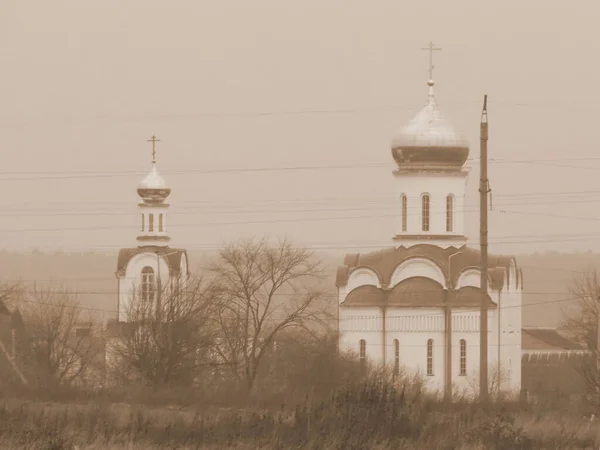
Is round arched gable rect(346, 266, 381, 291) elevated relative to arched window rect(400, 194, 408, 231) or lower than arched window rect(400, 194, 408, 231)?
lower

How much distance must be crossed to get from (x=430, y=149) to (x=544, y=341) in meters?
19.0

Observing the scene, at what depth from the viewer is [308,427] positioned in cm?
1870

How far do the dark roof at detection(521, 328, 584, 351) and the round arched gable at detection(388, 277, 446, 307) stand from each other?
14.5 meters

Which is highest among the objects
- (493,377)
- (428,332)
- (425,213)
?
(425,213)

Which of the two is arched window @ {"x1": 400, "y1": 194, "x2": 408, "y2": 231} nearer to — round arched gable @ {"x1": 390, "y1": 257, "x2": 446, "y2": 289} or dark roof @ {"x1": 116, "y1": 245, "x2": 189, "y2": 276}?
round arched gable @ {"x1": 390, "y1": 257, "x2": 446, "y2": 289}

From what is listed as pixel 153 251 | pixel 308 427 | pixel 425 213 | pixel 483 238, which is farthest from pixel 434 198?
pixel 308 427

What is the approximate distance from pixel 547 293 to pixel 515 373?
6202 cm

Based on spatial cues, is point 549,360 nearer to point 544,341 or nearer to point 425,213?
point 544,341

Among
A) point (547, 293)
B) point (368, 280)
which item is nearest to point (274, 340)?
point (368, 280)

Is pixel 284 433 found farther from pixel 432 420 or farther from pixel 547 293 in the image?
pixel 547 293

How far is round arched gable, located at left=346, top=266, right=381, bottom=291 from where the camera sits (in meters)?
54.6

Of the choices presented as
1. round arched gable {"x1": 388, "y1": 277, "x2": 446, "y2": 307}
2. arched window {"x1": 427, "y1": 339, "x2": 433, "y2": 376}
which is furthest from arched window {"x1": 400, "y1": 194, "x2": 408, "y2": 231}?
arched window {"x1": 427, "y1": 339, "x2": 433, "y2": 376}

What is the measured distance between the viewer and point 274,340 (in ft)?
149

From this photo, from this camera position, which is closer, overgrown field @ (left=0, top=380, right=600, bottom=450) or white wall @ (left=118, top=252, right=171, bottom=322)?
overgrown field @ (left=0, top=380, right=600, bottom=450)
